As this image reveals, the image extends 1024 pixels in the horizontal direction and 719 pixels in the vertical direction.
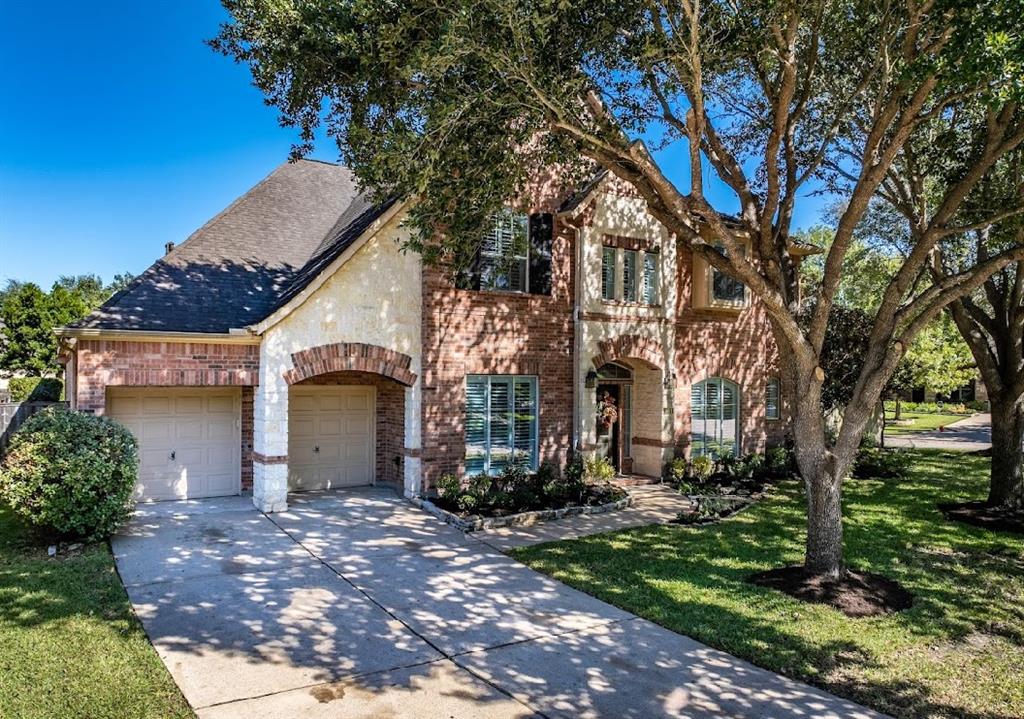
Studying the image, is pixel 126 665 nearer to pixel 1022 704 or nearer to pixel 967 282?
pixel 1022 704

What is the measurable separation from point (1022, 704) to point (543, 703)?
13.5 feet

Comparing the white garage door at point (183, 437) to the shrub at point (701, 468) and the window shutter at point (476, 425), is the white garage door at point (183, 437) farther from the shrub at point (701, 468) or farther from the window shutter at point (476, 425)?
the shrub at point (701, 468)

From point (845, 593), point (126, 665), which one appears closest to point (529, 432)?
point (845, 593)

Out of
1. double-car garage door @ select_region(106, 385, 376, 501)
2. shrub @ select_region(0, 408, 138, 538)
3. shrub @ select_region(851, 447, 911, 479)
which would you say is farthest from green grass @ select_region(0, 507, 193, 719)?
shrub @ select_region(851, 447, 911, 479)

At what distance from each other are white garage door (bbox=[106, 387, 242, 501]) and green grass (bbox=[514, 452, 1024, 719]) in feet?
21.6

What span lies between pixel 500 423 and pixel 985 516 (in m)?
9.44

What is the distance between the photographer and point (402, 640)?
6629mm

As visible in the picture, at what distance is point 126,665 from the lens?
5.82 metres

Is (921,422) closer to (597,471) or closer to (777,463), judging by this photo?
(777,463)

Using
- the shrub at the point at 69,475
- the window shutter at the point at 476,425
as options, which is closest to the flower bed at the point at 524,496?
the window shutter at the point at 476,425

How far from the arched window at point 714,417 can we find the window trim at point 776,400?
1.61 m

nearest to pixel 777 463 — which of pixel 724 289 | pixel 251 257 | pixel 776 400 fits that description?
pixel 776 400

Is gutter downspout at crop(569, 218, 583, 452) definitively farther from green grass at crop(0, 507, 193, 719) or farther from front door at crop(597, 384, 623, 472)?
green grass at crop(0, 507, 193, 719)

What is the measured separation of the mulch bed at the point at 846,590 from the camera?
7.85 metres
